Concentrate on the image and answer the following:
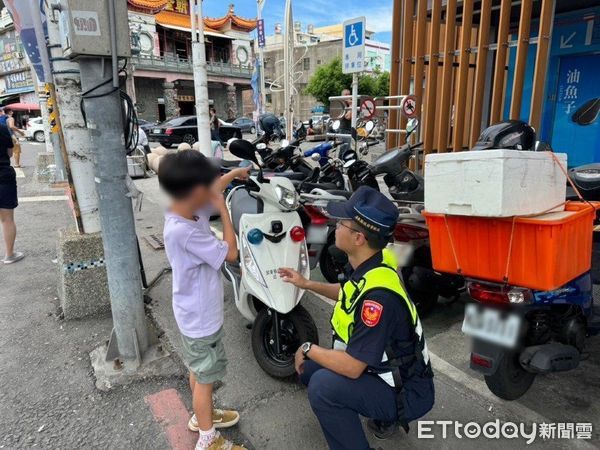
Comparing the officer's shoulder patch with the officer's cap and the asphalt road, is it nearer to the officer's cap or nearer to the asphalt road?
the officer's cap

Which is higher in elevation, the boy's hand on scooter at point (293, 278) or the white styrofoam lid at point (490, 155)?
the white styrofoam lid at point (490, 155)

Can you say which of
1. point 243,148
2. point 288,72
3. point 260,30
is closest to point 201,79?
point 288,72

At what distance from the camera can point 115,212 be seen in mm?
2723

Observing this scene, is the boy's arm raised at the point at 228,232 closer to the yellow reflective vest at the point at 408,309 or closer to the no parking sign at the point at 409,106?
the yellow reflective vest at the point at 408,309

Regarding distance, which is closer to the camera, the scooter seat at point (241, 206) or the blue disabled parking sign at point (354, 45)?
the scooter seat at point (241, 206)

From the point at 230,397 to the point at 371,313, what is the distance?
1.40m

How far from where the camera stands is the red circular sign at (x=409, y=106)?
674 centimetres

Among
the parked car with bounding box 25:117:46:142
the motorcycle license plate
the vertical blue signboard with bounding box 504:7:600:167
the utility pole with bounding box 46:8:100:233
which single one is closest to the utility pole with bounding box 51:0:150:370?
the utility pole with bounding box 46:8:100:233

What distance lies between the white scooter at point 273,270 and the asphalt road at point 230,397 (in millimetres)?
231

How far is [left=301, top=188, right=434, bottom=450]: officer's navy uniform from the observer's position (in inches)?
68.3

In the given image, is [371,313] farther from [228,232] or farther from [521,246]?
[521,246]

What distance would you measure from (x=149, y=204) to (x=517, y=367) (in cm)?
708

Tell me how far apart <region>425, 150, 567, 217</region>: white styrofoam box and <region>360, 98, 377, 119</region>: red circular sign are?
5457 mm

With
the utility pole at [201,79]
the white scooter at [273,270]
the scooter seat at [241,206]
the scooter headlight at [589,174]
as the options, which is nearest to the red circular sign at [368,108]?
the utility pole at [201,79]
